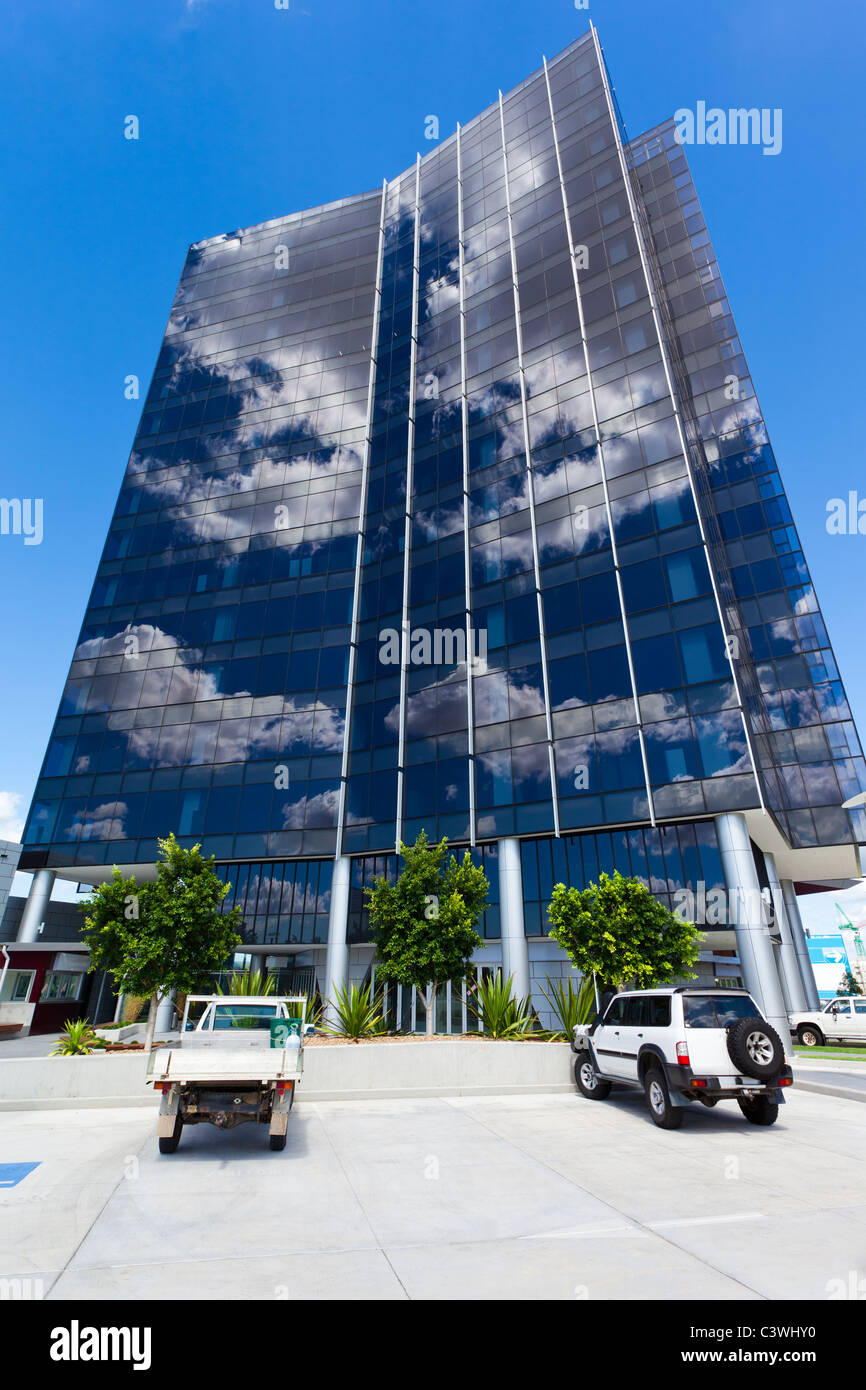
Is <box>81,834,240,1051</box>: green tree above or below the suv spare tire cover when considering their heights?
above

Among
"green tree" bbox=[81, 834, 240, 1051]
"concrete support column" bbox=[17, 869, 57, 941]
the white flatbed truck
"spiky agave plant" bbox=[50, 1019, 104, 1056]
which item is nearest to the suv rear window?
the white flatbed truck

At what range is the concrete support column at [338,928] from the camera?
31734mm

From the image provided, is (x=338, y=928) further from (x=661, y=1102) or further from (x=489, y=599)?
(x=661, y=1102)

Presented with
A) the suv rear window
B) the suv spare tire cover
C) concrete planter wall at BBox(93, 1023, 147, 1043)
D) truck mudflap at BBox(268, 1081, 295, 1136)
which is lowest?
truck mudflap at BBox(268, 1081, 295, 1136)

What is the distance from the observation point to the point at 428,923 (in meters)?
21.0

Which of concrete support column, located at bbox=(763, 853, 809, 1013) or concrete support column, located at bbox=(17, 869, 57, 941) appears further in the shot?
concrete support column, located at bbox=(17, 869, 57, 941)

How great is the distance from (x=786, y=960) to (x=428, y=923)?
69.0 ft

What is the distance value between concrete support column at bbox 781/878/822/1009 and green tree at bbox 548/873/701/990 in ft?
62.1

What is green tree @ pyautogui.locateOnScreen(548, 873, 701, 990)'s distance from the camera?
1877 cm

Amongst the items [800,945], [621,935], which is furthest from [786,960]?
[621,935]

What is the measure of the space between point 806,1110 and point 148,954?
58.3 feet

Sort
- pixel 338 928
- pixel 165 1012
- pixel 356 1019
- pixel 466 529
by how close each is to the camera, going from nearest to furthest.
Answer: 1. pixel 356 1019
2. pixel 165 1012
3. pixel 338 928
4. pixel 466 529

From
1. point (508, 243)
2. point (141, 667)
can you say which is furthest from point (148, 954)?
point (508, 243)

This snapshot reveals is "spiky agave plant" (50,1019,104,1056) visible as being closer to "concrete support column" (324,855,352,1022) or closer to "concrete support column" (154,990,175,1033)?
"concrete support column" (154,990,175,1033)
